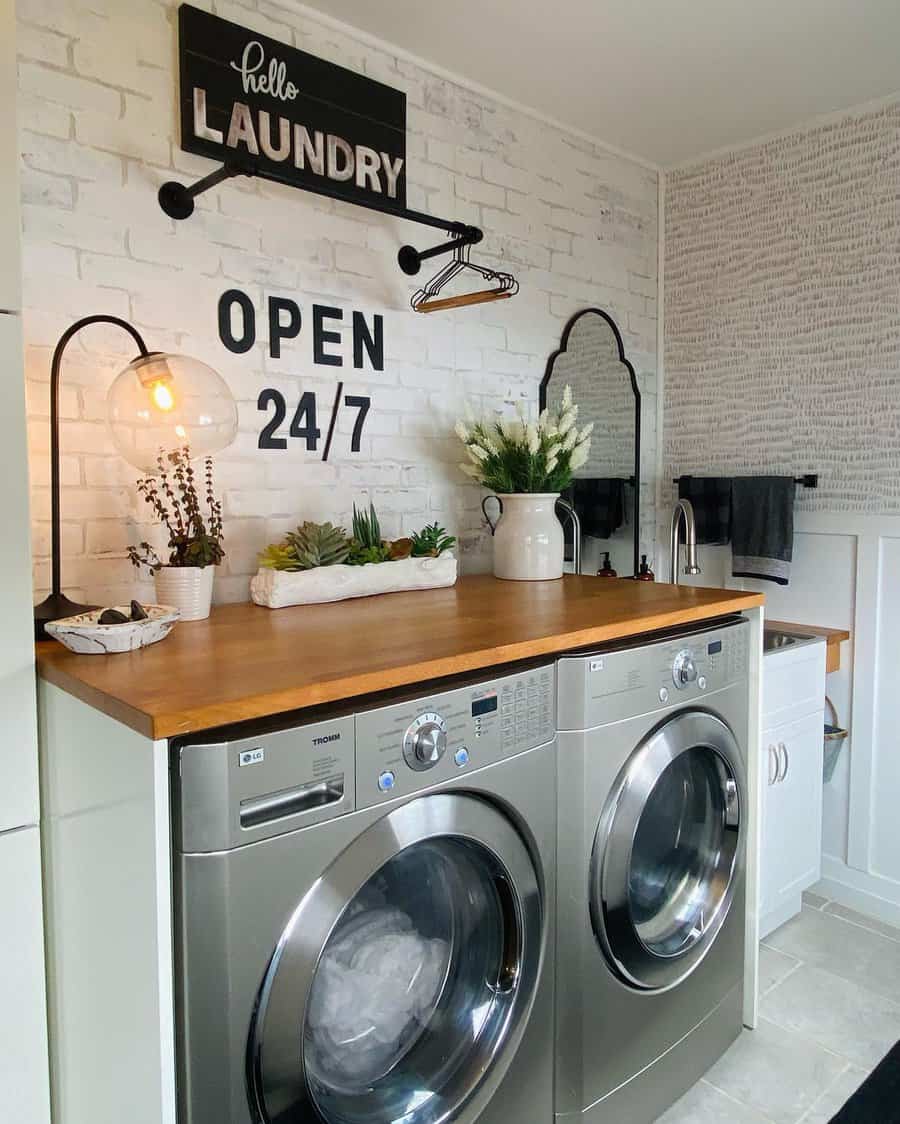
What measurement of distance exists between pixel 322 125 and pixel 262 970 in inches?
72.9

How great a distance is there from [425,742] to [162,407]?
815 mm

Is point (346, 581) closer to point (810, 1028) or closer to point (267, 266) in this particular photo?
point (267, 266)

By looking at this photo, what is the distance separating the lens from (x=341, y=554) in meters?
1.94

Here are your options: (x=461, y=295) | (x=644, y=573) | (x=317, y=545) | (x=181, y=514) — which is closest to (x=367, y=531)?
(x=317, y=545)

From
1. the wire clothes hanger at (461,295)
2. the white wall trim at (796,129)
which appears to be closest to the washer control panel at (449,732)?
the wire clothes hanger at (461,295)

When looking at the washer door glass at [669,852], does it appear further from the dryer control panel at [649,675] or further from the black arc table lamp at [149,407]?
the black arc table lamp at [149,407]

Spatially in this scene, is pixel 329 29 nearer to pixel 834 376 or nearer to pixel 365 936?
pixel 834 376

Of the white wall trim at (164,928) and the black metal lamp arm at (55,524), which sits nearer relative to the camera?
the white wall trim at (164,928)

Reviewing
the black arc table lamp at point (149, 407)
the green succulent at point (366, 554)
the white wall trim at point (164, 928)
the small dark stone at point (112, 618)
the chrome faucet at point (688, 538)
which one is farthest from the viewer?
the chrome faucet at point (688, 538)

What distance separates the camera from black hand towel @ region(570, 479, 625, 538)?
2.80m

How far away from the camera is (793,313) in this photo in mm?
2715

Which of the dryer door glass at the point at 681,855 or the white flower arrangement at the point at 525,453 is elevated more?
the white flower arrangement at the point at 525,453

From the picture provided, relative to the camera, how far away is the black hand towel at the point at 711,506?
111 inches

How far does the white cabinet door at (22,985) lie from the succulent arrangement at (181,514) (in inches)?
24.0
